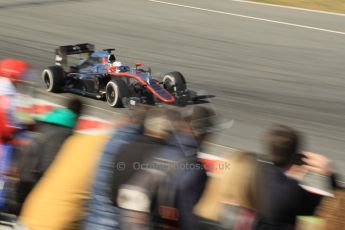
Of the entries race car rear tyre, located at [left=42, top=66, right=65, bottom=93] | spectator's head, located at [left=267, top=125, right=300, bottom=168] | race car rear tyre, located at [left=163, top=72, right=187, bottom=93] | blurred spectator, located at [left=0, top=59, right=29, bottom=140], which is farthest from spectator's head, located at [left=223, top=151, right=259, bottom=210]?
race car rear tyre, located at [left=42, top=66, right=65, bottom=93]

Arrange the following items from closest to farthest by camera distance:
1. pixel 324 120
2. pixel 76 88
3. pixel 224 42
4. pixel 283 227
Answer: pixel 283 227 < pixel 324 120 < pixel 76 88 < pixel 224 42

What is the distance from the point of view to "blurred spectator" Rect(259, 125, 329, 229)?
13.0 feet

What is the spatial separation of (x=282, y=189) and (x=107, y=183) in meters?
1.00

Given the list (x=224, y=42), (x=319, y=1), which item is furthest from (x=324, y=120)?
(x=319, y=1)

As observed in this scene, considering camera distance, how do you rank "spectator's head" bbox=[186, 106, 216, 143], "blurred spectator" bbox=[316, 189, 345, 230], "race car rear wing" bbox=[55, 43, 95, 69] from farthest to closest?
1. "race car rear wing" bbox=[55, 43, 95, 69]
2. "spectator's head" bbox=[186, 106, 216, 143]
3. "blurred spectator" bbox=[316, 189, 345, 230]

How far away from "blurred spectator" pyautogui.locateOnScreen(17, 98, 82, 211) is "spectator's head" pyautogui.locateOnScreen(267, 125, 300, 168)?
1.38 m

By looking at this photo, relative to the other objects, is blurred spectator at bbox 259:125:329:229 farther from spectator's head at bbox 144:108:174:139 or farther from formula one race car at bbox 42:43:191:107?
formula one race car at bbox 42:43:191:107

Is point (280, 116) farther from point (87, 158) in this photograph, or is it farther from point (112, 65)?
point (87, 158)

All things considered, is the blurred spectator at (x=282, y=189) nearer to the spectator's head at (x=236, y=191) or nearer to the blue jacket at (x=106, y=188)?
the spectator's head at (x=236, y=191)

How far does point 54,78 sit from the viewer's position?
1214 centimetres

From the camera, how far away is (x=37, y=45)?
16219 millimetres

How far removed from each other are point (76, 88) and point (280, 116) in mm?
3512

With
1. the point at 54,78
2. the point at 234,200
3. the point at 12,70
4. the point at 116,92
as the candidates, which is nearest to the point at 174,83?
the point at 116,92

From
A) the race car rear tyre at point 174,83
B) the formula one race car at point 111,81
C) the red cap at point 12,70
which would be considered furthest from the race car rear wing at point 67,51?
the red cap at point 12,70
